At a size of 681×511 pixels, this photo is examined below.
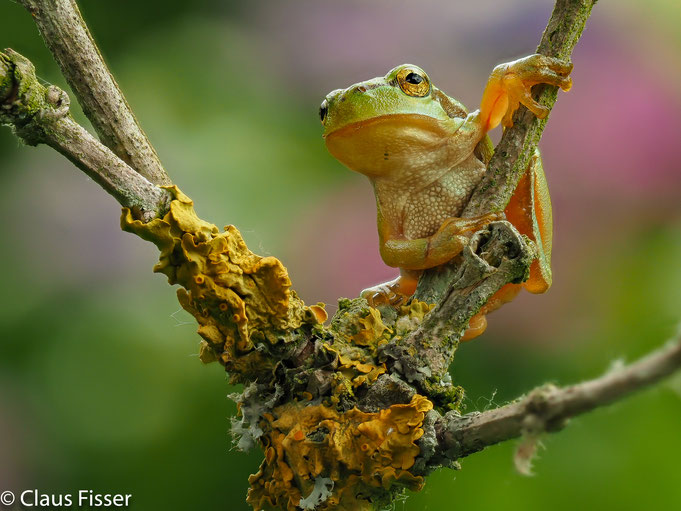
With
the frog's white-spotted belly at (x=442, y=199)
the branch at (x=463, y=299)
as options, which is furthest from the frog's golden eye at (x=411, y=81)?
the branch at (x=463, y=299)

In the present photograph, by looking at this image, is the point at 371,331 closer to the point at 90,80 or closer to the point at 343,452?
the point at 343,452

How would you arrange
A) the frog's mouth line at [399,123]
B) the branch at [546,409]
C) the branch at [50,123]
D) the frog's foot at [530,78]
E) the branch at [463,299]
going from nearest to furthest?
the branch at [546,409]
the branch at [50,123]
the branch at [463,299]
the frog's foot at [530,78]
the frog's mouth line at [399,123]

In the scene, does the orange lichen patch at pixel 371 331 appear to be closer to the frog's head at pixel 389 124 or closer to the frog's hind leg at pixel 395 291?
the frog's hind leg at pixel 395 291

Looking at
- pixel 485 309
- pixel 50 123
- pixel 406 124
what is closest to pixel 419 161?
pixel 406 124

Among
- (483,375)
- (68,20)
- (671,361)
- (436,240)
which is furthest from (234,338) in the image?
(483,375)

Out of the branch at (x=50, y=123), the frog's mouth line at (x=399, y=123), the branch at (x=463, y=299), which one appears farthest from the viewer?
the frog's mouth line at (x=399, y=123)
